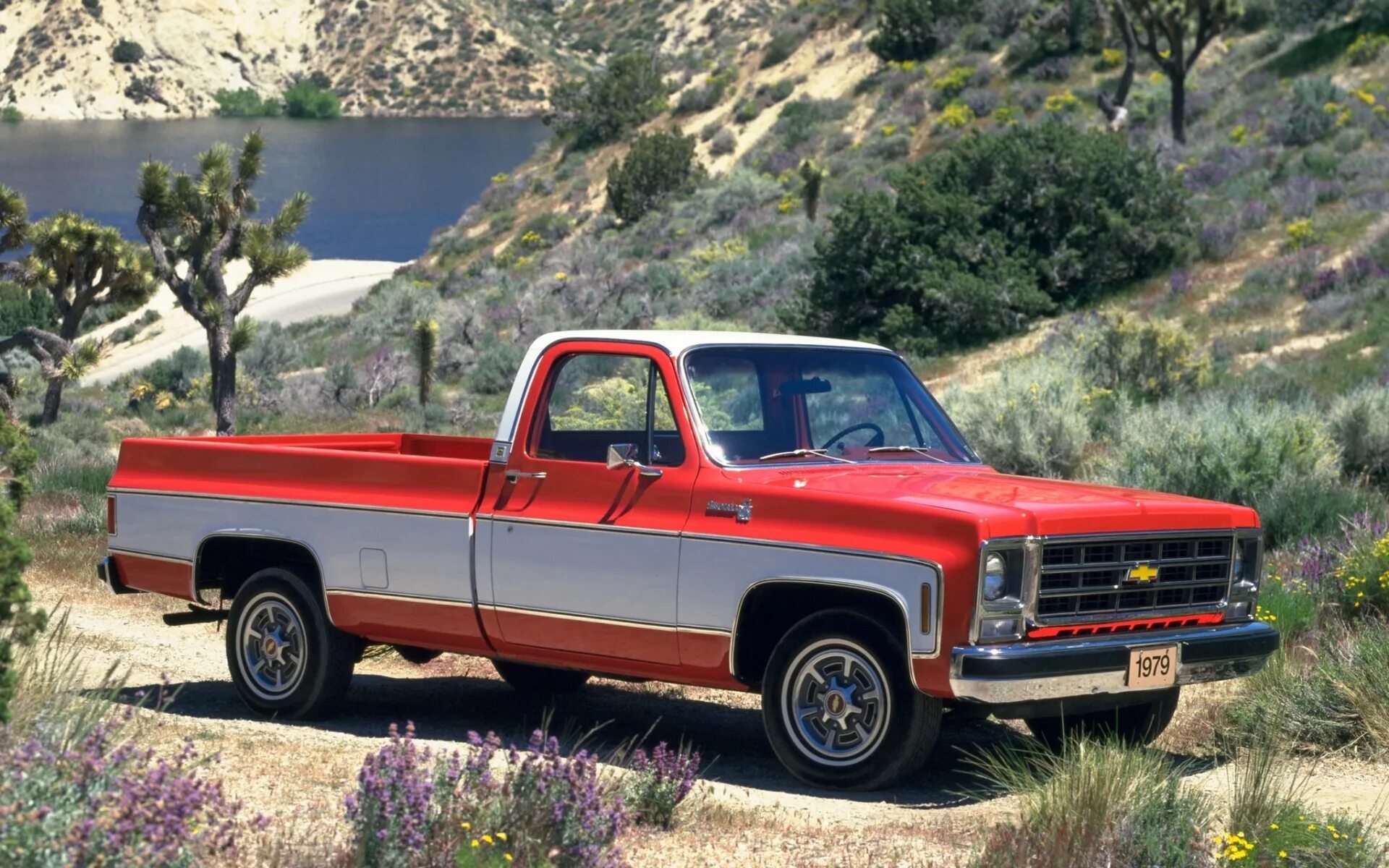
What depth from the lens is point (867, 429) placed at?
7875mm

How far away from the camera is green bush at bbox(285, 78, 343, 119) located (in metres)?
140

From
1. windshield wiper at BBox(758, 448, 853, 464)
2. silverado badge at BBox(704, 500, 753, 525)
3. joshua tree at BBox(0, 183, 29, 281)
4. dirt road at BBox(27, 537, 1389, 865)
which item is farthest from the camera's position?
joshua tree at BBox(0, 183, 29, 281)

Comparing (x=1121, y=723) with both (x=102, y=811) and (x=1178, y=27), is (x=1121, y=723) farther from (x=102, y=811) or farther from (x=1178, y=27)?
(x=1178, y=27)

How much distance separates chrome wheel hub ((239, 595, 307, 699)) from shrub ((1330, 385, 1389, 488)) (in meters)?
9.38

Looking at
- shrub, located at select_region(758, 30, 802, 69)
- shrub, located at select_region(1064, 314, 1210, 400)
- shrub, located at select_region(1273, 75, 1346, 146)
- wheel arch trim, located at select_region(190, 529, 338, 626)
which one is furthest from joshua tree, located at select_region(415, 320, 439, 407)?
shrub, located at select_region(758, 30, 802, 69)

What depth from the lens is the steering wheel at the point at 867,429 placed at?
7.76 m

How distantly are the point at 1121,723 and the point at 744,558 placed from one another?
2129 millimetres

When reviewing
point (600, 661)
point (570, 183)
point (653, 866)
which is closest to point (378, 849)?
point (653, 866)

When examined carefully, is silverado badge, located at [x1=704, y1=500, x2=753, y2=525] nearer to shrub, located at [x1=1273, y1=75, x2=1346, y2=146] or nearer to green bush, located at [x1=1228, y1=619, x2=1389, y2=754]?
green bush, located at [x1=1228, y1=619, x2=1389, y2=754]

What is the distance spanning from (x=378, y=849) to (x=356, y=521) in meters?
3.29

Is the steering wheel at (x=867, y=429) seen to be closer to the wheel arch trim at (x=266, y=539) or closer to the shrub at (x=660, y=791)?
the shrub at (x=660, y=791)

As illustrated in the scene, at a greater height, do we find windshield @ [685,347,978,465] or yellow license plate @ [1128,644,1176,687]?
windshield @ [685,347,978,465]

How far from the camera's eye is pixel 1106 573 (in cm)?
678

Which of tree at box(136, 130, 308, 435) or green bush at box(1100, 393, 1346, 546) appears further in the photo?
tree at box(136, 130, 308, 435)
